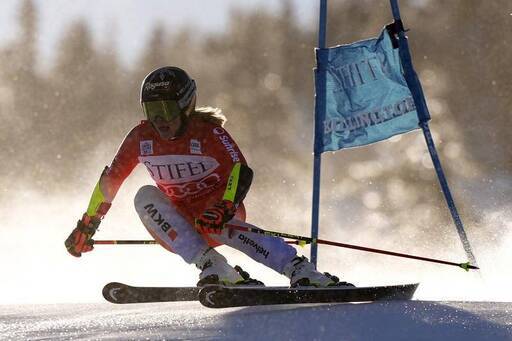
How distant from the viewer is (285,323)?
13.8 ft

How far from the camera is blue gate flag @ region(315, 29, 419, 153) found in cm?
658

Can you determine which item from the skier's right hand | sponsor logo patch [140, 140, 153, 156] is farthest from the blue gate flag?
the skier's right hand

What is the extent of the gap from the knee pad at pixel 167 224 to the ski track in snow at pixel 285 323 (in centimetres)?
45

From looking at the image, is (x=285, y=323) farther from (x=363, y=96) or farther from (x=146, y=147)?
(x=363, y=96)

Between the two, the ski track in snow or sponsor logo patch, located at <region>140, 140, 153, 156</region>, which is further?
sponsor logo patch, located at <region>140, 140, 153, 156</region>

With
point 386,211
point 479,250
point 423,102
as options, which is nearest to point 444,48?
point 386,211

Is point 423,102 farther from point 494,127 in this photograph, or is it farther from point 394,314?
point 494,127

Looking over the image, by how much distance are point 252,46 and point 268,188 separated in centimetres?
1178

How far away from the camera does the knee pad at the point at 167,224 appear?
5566 mm

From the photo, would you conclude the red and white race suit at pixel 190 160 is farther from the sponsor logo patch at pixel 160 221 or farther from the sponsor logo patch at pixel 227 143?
the sponsor logo patch at pixel 160 221

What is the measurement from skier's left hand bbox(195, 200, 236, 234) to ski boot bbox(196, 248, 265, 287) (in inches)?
8.2

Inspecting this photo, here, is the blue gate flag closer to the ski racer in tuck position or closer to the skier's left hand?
the ski racer in tuck position

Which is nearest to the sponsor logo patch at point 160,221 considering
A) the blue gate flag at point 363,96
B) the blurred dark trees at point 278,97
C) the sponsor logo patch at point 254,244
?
the sponsor logo patch at point 254,244

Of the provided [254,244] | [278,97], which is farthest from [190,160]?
[278,97]
